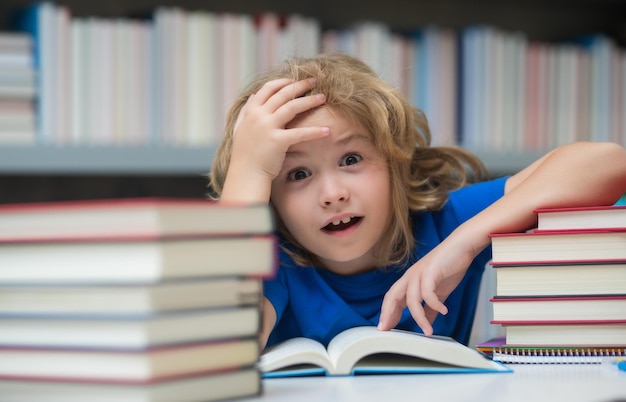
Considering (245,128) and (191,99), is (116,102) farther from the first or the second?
(245,128)

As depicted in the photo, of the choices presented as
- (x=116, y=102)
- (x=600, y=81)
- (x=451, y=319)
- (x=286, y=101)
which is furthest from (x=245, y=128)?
(x=600, y=81)

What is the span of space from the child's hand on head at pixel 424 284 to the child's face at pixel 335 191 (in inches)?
6.6

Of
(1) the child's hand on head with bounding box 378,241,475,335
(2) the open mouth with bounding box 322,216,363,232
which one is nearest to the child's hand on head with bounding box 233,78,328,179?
(2) the open mouth with bounding box 322,216,363,232

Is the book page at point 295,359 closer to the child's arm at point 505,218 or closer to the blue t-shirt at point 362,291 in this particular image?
the child's arm at point 505,218

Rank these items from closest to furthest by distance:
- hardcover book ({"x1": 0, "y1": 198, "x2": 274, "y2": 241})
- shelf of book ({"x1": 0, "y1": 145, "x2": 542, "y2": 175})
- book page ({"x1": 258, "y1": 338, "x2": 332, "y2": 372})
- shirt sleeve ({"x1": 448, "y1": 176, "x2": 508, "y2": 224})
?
hardcover book ({"x1": 0, "y1": 198, "x2": 274, "y2": 241}), book page ({"x1": 258, "y1": 338, "x2": 332, "y2": 372}), shirt sleeve ({"x1": 448, "y1": 176, "x2": 508, "y2": 224}), shelf of book ({"x1": 0, "y1": 145, "x2": 542, "y2": 175})

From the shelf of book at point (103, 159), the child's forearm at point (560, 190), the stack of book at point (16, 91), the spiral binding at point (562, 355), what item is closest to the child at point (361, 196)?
the child's forearm at point (560, 190)

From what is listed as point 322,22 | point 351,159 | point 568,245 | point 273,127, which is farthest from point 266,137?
point 322,22

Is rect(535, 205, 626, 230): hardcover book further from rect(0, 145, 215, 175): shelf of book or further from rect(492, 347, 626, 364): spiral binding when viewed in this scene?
rect(0, 145, 215, 175): shelf of book

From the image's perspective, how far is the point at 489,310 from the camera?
2.09 metres

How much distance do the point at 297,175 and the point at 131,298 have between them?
56cm

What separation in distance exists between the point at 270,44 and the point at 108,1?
0.48 meters

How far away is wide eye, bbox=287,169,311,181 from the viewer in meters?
1.17

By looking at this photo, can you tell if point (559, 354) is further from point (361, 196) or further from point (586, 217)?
point (361, 196)

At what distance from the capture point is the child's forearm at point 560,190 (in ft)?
3.29
